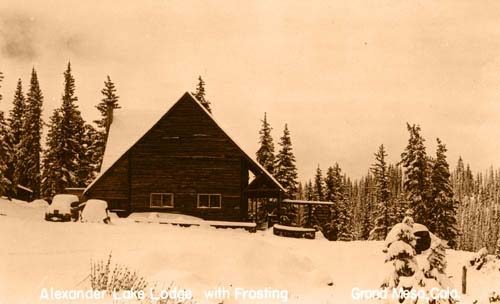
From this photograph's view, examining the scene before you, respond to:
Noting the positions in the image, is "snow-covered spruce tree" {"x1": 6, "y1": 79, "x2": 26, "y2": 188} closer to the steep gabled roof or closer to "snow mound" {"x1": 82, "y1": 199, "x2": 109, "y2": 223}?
the steep gabled roof

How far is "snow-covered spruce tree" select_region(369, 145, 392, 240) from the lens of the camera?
182 ft

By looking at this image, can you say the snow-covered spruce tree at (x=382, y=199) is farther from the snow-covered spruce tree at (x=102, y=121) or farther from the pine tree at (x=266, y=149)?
the snow-covered spruce tree at (x=102, y=121)

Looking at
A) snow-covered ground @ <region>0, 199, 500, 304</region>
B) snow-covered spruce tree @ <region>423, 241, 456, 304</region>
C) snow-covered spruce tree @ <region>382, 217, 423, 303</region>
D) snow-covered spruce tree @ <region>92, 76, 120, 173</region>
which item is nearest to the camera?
snow-covered ground @ <region>0, 199, 500, 304</region>

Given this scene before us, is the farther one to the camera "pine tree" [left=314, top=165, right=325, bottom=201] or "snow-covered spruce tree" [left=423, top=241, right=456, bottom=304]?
"pine tree" [left=314, top=165, right=325, bottom=201]

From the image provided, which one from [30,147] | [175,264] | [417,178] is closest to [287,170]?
[417,178]

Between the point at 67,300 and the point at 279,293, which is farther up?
the point at 67,300

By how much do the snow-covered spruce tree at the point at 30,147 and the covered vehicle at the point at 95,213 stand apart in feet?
109

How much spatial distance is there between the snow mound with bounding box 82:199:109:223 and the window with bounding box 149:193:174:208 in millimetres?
5226

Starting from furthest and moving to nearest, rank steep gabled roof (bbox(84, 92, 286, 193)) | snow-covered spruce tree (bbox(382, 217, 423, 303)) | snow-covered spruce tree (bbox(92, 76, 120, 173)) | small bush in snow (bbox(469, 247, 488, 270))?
snow-covered spruce tree (bbox(92, 76, 120, 173)) → steep gabled roof (bbox(84, 92, 286, 193)) → small bush in snow (bbox(469, 247, 488, 270)) → snow-covered spruce tree (bbox(382, 217, 423, 303))

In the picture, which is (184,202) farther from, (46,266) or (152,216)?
(46,266)

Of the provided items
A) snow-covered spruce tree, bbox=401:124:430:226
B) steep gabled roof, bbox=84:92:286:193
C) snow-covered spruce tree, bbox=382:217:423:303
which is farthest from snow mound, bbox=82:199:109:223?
snow-covered spruce tree, bbox=401:124:430:226

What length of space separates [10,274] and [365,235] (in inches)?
2642

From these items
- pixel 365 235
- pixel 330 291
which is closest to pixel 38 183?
pixel 365 235

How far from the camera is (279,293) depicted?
12469 millimetres
